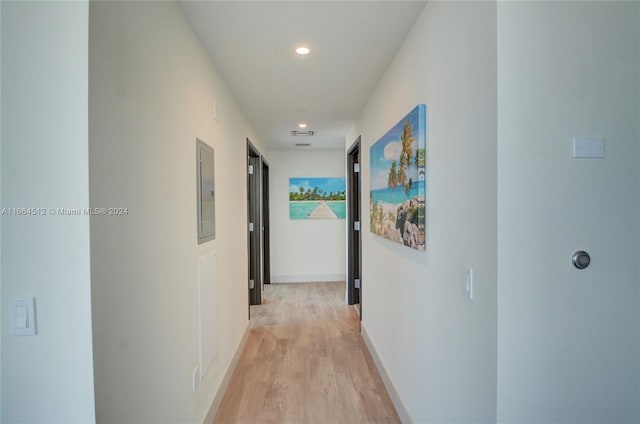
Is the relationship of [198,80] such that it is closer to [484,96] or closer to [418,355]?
[484,96]

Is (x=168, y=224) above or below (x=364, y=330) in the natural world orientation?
above

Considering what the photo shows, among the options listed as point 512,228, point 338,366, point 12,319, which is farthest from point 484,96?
point 338,366

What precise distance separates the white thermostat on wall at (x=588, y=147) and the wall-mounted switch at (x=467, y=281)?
508mm

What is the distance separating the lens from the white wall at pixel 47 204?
34.8 inches

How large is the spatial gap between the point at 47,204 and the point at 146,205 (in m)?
0.40

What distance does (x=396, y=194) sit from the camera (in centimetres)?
204

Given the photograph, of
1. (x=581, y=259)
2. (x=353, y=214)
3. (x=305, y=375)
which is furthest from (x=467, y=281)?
(x=353, y=214)

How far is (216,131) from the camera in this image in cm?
233

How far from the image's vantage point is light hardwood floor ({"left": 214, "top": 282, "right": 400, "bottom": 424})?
86.0 inches

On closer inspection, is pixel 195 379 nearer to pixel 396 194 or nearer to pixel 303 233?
pixel 396 194

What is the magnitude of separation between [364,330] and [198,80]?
108 inches

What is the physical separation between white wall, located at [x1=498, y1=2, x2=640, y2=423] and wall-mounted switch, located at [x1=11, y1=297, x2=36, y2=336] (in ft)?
4.46

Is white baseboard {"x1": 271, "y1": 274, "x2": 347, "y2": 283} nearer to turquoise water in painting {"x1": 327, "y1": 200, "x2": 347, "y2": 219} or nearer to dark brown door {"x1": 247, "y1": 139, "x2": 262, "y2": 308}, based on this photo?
turquoise water in painting {"x1": 327, "y1": 200, "x2": 347, "y2": 219}

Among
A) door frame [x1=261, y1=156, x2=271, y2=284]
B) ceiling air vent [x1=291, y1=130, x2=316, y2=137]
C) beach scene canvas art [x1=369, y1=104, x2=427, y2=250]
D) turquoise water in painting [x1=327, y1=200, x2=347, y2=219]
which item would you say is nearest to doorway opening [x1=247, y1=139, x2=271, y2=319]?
ceiling air vent [x1=291, y1=130, x2=316, y2=137]
